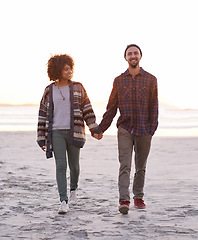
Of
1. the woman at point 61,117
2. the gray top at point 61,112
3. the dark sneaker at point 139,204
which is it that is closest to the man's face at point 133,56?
the woman at point 61,117

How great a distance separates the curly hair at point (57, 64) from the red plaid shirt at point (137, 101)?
2.01 feet

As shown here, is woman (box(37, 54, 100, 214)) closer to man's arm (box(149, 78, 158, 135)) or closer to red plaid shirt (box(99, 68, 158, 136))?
red plaid shirt (box(99, 68, 158, 136))

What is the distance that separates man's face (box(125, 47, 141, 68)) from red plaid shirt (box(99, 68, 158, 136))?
110mm

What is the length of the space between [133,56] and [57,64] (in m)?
0.90

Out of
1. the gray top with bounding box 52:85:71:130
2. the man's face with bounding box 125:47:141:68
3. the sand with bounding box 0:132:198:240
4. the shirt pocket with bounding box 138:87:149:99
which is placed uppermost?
the man's face with bounding box 125:47:141:68

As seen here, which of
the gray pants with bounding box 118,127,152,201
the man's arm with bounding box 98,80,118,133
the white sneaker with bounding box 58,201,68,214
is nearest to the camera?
the white sneaker with bounding box 58,201,68,214

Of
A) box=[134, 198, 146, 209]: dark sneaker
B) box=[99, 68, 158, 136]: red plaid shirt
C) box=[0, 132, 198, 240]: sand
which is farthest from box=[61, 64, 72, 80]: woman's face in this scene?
box=[134, 198, 146, 209]: dark sneaker

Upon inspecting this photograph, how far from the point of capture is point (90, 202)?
569 cm

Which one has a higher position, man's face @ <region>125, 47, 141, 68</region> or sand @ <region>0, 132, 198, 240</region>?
man's face @ <region>125, 47, 141, 68</region>

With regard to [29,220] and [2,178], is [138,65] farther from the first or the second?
[2,178]

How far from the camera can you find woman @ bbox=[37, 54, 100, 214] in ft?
16.8

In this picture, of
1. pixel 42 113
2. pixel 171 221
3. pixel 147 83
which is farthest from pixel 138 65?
pixel 171 221

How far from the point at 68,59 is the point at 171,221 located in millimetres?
2200

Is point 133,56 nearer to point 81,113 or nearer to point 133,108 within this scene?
point 133,108
